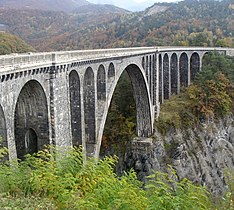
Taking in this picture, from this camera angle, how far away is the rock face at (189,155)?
38656 millimetres

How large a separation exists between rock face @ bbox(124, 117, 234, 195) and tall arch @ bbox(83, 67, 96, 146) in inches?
510

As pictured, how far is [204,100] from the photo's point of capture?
48.0 m

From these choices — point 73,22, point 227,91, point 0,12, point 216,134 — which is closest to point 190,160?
point 216,134

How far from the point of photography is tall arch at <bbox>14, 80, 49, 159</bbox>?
1736 cm

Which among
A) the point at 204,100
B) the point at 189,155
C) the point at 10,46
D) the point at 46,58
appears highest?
the point at 10,46

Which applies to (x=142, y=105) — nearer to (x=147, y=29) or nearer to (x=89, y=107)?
(x=89, y=107)

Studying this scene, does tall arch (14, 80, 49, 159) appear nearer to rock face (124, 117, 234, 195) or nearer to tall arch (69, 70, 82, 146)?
tall arch (69, 70, 82, 146)

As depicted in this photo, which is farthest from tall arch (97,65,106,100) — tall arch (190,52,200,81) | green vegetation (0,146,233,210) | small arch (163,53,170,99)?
tall arch (190,52,200,81)

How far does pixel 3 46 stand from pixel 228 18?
78658 mm

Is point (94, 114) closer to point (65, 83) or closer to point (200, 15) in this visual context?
point (65, 83)

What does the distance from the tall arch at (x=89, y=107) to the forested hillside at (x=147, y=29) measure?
50863mm

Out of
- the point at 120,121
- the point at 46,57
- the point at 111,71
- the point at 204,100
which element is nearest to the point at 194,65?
the point at 204,100

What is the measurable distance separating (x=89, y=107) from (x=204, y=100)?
88.7 ft

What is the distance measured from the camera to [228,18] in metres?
110
